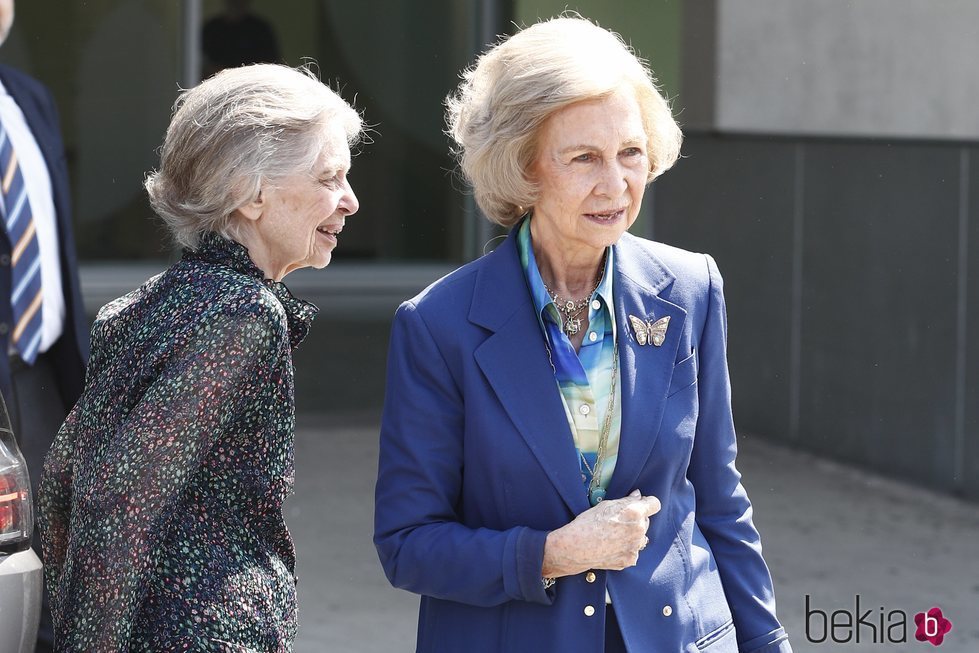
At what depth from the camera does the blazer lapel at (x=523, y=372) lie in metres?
2.47

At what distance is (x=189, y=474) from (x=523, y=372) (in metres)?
0.62

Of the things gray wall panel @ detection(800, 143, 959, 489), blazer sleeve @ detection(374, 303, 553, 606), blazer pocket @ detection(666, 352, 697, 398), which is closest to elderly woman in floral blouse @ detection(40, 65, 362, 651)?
blazer sleeve @ detection(374, 303, 553, 606)

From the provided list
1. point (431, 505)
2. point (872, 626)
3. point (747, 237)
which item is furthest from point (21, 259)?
point (747, 237)

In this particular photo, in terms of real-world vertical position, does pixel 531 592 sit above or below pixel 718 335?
below

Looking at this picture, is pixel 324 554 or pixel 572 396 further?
pixel 324 554

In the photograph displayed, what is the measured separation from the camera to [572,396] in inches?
101

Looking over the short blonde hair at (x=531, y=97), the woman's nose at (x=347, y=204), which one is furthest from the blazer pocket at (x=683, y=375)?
the woman's nose at (x=347, y=204)

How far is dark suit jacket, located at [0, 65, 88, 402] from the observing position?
419 centimetres

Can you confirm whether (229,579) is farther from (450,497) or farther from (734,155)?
(734,155)

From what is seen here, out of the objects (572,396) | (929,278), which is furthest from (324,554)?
(572,396)

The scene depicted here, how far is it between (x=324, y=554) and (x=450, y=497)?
A: 3.72m

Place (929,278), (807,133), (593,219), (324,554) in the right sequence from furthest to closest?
(807,133), (929,278), (324,554), (593,219)

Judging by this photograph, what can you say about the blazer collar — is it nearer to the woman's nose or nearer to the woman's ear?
the woman's nose

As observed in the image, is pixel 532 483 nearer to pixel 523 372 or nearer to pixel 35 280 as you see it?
pixel 523 372
